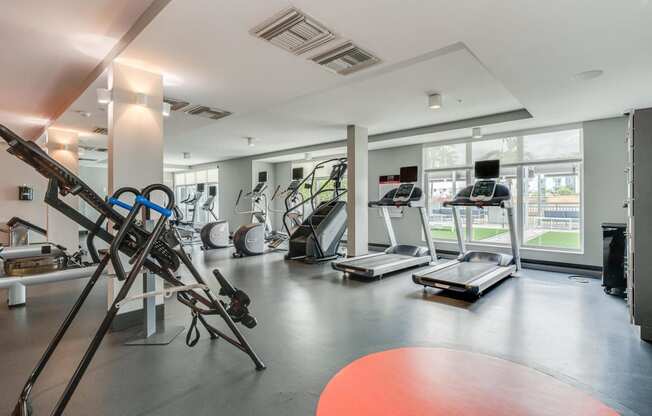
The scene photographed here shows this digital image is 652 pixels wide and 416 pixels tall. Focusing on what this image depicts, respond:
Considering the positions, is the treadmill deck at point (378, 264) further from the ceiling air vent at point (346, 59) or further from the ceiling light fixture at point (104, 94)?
the ceiling light fixture at point (104, 94)

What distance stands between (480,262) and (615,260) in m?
1.80

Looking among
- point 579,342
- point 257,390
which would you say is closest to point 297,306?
point 257,390

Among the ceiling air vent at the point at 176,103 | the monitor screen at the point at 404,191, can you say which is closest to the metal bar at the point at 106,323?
the ceiling air vent at the point at 176,103

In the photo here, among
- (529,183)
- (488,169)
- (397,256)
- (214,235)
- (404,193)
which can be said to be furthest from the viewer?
(214,235)

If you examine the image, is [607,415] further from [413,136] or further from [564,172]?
[413,136]

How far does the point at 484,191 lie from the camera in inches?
223

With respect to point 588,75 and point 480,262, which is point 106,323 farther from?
point 480,262

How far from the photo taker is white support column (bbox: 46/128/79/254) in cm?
664

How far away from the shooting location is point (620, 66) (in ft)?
11.3

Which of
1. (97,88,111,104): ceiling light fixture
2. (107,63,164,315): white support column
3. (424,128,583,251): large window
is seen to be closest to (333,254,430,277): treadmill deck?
(424,128,583,251): large window

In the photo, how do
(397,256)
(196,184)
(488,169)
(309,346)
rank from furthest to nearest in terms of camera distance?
(196,184), (397,256), (488,169), (309,346)

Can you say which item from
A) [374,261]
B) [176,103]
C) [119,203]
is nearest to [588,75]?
[374,261]

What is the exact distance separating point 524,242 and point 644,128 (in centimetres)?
439

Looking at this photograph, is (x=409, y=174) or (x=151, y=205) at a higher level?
(x=409, y=174)
